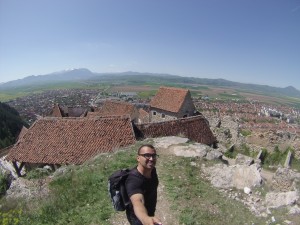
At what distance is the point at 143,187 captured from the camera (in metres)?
4.29

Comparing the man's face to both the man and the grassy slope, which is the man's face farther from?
the grassy slope

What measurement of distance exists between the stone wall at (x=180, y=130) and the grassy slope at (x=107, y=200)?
7.07 metres

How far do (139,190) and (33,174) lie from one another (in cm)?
1111

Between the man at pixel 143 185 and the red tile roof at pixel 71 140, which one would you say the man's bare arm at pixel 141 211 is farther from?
the red tile roof at pixel 71 140

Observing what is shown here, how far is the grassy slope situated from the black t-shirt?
4.26 m

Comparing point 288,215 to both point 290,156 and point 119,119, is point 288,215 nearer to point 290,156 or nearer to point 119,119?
point 119,119

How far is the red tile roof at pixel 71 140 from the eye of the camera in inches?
685

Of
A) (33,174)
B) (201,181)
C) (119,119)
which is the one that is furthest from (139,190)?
(119,119)

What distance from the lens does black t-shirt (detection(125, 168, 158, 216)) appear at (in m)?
4.13

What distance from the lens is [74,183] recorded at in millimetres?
10906

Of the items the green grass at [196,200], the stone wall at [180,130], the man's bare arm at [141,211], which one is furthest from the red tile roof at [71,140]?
the man's bare arm at [141,211]

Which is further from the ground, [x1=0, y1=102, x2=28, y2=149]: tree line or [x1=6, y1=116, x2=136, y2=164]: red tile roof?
[x1=6, y1=116, x2=136, y2=164]: red tile roof

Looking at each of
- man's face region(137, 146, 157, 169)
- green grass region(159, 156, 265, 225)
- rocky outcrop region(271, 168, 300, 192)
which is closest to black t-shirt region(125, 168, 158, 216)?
man's face region(137, 146, 157, 169)

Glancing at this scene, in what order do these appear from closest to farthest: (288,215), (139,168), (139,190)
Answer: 1. (139,190)
2. (139,168)
3. (288,215)
